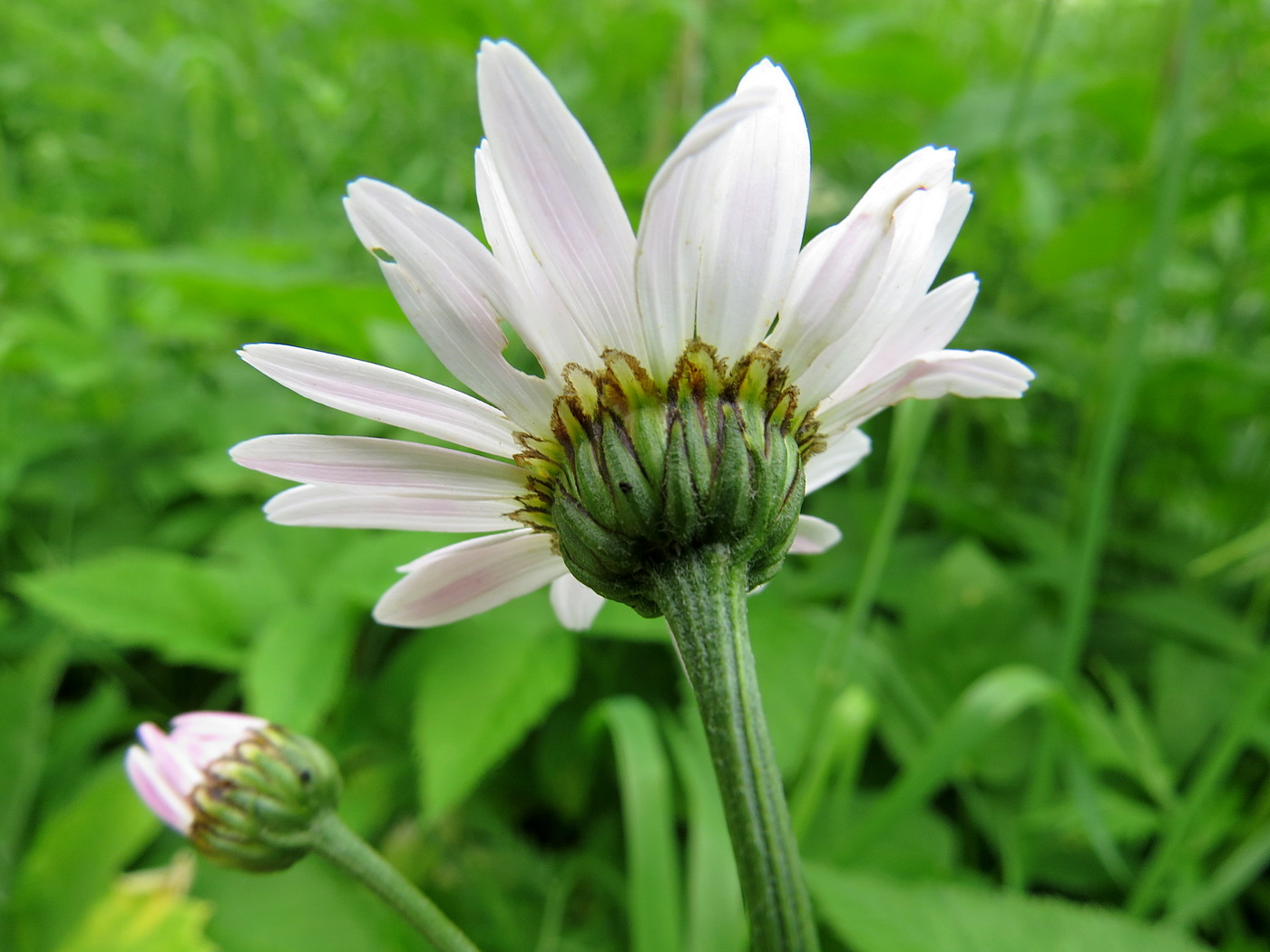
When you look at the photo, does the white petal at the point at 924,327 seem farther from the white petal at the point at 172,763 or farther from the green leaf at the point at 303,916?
the green leaf at the point at 303,916

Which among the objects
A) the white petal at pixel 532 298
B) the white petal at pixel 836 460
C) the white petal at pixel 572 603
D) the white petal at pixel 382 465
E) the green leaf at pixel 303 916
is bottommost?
the green leaf at pixel 303 916

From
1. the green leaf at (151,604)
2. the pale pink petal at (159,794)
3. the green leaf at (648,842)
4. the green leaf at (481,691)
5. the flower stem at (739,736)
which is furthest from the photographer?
the green leaf at (151,604)

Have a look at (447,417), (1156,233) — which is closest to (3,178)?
(447,417)

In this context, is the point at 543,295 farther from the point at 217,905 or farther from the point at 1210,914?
the point at 1210,914

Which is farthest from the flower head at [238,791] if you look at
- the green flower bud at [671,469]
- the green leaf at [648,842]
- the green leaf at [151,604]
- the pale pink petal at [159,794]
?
the green leaf at [151,604]

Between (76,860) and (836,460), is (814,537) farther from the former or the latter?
(76,860)
